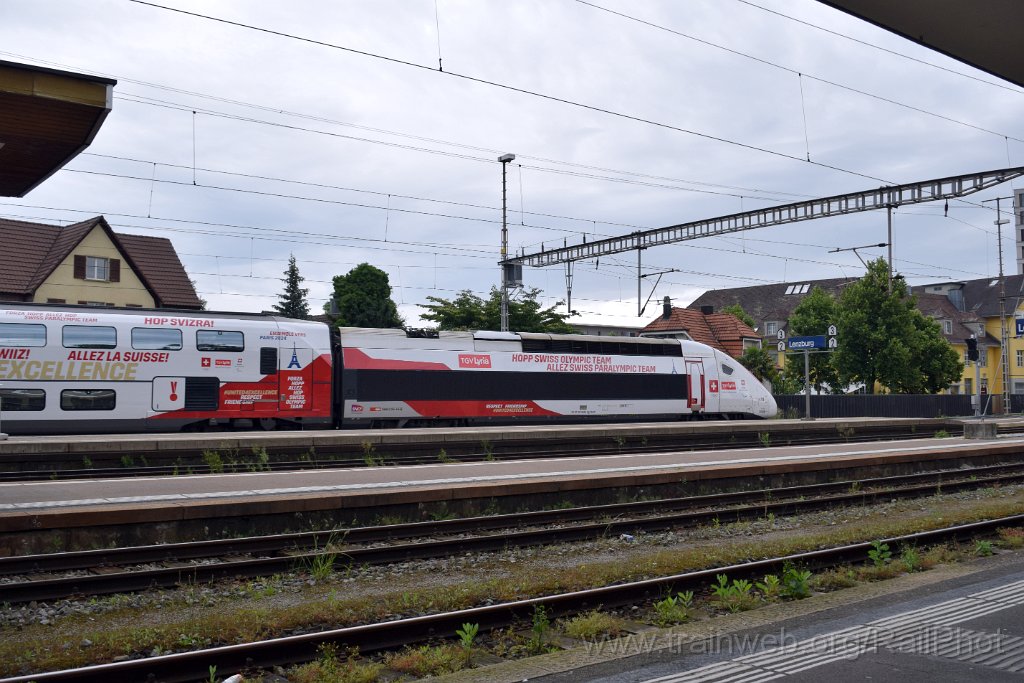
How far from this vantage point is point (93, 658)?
253 inches

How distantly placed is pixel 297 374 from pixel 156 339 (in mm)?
3604

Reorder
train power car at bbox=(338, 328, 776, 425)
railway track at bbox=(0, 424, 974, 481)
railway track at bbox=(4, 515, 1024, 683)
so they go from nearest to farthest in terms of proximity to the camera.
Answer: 1. railway track at bbox=(4, 515, 1024, 683)
2. railway track at bbox=(0, 424, 974, 481)
3. train power car at bbox=(338, 328, 776, 425)

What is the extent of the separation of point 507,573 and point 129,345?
14570 millimetres

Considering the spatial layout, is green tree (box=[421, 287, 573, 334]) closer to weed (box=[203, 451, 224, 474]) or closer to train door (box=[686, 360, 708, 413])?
train door (box=[686, 360, 708, 413])

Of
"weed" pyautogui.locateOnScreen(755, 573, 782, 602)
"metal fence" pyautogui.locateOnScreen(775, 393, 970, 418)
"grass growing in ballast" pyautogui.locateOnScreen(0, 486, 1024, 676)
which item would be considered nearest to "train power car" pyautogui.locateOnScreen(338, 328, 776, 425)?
"metal fence" pyautogui.locateOnScreen(775, 393, 970, 418)

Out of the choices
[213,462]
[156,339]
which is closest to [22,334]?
[156,339]

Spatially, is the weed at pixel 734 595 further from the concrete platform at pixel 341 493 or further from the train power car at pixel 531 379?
the train power car at pixel 531 379

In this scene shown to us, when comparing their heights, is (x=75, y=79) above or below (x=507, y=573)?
above

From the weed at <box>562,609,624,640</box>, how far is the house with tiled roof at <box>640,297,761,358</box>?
173 ft

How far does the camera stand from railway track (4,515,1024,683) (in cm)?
597

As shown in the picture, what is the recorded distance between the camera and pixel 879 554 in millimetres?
10117

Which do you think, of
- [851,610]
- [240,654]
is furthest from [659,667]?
[240,654]

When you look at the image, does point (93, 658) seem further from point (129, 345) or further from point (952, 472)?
point (952, 472)

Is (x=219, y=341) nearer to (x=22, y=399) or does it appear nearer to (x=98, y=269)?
(x=22, y=399)
